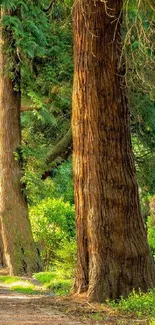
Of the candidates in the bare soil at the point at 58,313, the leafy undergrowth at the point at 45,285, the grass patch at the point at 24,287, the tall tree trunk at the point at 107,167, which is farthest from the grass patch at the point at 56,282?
the tall tree trunk at the point at 107,167

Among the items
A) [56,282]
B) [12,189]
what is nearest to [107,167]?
[56,282]

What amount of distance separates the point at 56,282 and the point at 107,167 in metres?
4.74

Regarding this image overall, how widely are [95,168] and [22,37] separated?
7.48 meters

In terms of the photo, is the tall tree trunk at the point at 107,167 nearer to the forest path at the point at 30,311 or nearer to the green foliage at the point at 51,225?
the forest path at the point at 30,311

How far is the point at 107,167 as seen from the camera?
12.2m

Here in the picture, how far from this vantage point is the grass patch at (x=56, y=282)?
14.9 meters

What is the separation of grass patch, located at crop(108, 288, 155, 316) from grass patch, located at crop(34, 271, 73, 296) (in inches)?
91.2

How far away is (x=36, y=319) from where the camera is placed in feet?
32.6

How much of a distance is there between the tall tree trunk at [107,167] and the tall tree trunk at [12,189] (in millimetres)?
8759

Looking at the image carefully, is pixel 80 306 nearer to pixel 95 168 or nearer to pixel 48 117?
pixel 95 168

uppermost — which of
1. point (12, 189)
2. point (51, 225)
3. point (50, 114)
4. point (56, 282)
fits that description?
point (50, 114)

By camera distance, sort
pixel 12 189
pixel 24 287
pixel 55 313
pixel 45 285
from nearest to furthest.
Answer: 1. pixel 55 313
2. pixel 24 287
3. pixel 45 285
4. pixel 12 189

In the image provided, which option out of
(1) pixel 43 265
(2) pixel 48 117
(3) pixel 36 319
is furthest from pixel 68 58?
(3) pixel 36 319

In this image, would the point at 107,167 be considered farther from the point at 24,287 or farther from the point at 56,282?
the point at 24,287
